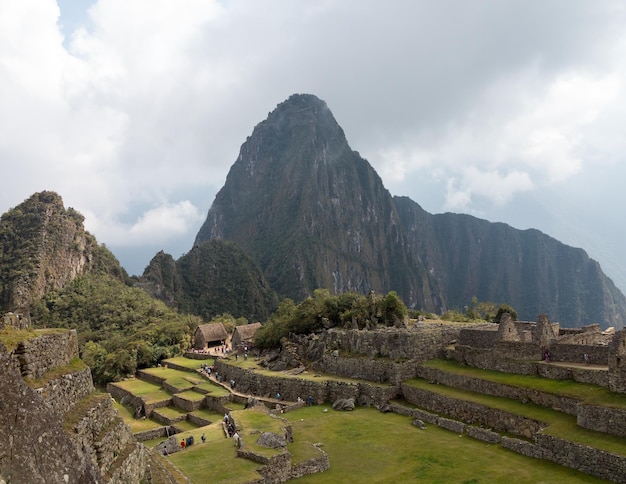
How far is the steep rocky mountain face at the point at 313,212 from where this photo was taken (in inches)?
5689

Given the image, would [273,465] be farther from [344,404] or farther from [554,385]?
[554,385]

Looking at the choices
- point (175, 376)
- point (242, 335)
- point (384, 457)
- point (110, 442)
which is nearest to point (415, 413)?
point (384, 457)

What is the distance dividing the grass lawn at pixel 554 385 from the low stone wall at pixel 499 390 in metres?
0.17

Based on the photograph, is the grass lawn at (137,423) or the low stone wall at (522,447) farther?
the grass lawn at (137,423)

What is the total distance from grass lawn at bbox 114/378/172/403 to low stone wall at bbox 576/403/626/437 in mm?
21310

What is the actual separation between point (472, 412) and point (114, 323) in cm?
4829

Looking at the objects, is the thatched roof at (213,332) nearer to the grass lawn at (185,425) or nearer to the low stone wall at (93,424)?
the grass lawn at (185,425)

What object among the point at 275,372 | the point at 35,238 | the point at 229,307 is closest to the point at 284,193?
the point at 229,307

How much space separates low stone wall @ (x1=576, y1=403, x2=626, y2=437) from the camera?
42.3ft

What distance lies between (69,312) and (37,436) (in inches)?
2419

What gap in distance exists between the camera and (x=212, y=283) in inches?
3757

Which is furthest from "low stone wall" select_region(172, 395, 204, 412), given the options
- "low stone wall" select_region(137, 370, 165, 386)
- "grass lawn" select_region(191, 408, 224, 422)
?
"low stone wall" select_region(137, 370, 165, 386)

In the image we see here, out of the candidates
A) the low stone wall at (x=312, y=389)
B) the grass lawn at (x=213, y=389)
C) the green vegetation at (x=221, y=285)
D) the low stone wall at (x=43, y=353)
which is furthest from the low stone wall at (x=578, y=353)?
the green vegetation at (x=221, y=285)

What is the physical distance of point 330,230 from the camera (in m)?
156
